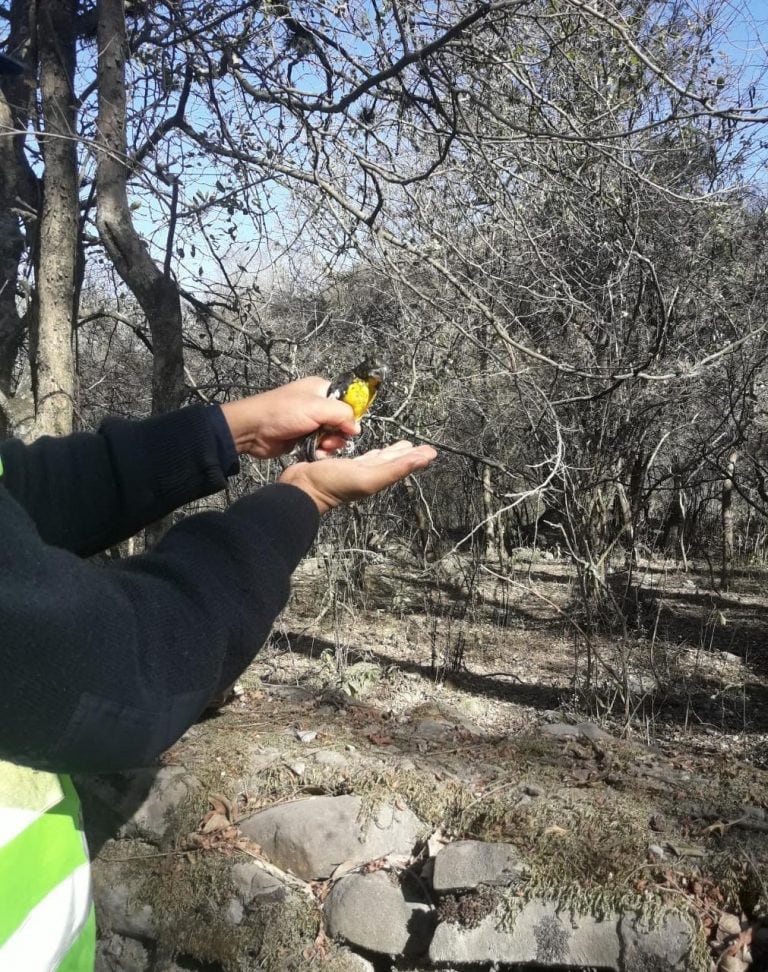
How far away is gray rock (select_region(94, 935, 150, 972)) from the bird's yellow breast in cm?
243

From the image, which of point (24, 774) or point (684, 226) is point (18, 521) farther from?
point (684, 226)

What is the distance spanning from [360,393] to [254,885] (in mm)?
2082

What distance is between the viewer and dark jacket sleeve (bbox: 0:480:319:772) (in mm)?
775

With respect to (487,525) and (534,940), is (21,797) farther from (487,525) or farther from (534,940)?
(487,525)

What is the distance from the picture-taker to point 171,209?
4648 millimetres

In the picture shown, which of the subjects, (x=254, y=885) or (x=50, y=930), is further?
(x=254, y=885)

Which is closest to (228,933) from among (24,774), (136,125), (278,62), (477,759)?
(477,759)

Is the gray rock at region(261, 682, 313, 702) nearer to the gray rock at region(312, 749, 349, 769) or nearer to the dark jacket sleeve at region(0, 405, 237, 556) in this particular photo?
the gray rock at region(312, 749, 349, 769)

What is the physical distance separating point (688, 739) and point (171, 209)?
401cm

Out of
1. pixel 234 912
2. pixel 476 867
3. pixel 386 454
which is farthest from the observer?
pixel 234 912

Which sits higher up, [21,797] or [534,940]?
[21,797]

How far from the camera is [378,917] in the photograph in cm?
305

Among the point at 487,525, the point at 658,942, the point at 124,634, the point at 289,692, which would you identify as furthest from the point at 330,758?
the point at 487,525

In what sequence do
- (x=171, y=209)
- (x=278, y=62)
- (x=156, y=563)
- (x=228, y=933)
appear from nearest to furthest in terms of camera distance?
1. (x=156, y=563)
2. (x=228, y=933)
3. (x=278, y=62)
4. (x=171, y=209)
